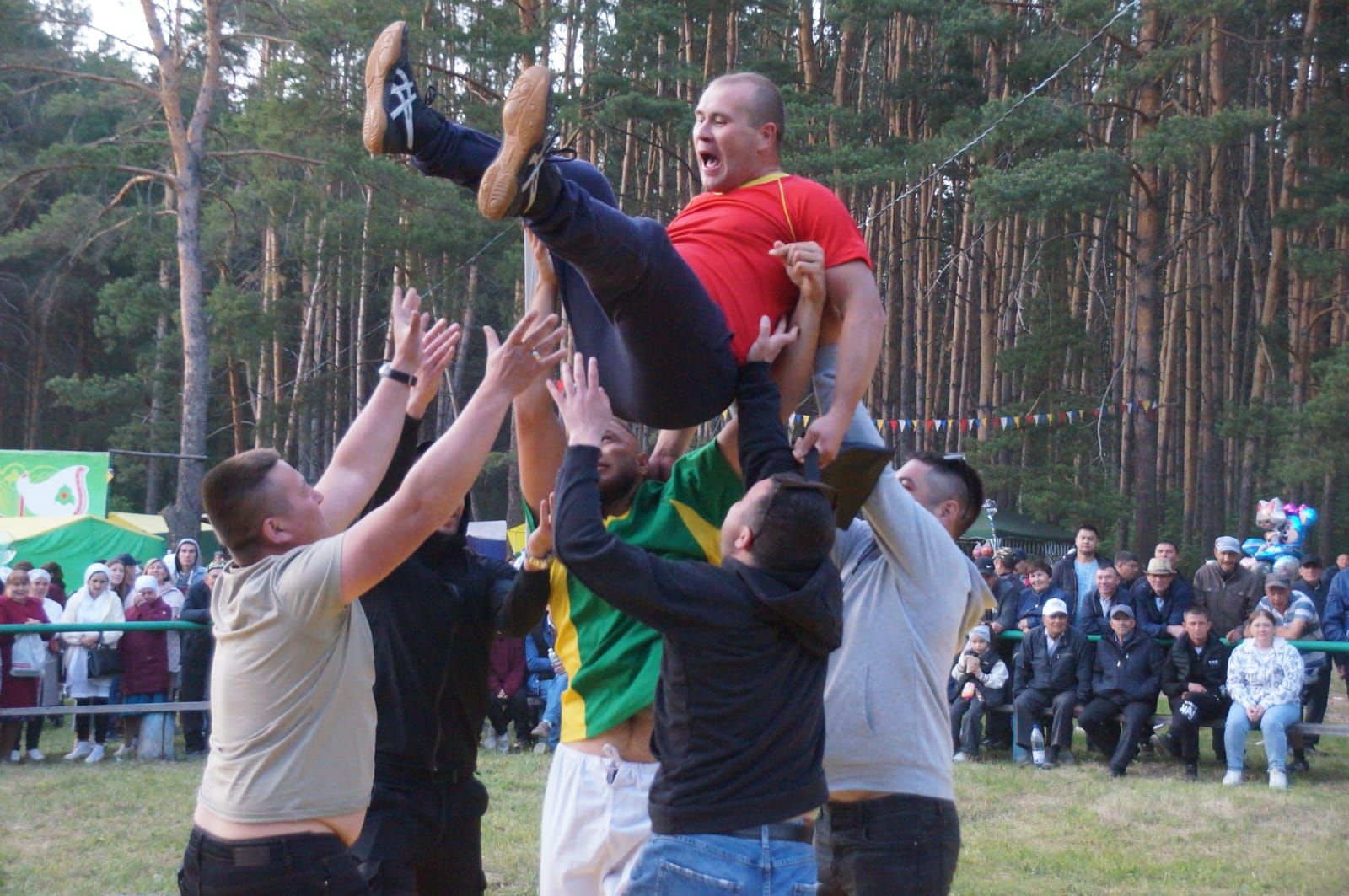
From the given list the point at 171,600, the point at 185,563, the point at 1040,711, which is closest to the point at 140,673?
the point at 171,600

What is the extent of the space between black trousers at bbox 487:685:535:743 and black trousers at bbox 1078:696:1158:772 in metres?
4.11

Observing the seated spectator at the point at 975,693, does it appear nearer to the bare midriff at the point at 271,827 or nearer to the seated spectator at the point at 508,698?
the seated spectator at the point at 508,698

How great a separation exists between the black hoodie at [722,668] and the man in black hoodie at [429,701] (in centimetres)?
94

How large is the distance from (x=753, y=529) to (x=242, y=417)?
1477 inches

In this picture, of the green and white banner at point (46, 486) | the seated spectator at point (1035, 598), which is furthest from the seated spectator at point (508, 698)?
the green and white banner at point (46, 486)

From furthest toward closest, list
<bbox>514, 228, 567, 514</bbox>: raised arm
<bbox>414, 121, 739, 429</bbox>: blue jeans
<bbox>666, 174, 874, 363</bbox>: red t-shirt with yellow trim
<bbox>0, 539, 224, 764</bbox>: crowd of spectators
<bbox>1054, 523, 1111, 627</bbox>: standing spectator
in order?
<bbox>1054, 523, 1111, 627</bbox>: standing spectator
<bbox>0, 539, 224, 764</bbox>: crowd of spectators
<bbox>514, 228, 567, 514</bbox>: raised arm
<bbox>666, 174, 874, 363</bbox>: red t-shirt with yellow trim
<bbox>414, 121, 739, 429</bbox>: blue jeans

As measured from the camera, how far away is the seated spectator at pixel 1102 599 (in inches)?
395

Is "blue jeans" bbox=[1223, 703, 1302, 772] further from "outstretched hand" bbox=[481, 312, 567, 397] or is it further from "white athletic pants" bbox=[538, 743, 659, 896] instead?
"outstretched hand" bbox=[481, 312, 567, 397]

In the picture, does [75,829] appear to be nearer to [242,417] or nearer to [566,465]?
[566,465]

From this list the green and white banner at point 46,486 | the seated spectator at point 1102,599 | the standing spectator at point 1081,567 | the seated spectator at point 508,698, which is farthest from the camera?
the green and white banner at point 46,486

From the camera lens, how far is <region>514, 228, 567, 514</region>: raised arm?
333 cm

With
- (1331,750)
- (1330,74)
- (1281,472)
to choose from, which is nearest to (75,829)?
(1331,750)

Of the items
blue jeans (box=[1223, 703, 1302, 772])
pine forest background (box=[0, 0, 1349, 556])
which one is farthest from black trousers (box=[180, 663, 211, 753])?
pine forest background (box=[0, 0, 1349, 556])

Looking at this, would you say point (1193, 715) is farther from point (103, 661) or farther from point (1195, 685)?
point (103, 661)
